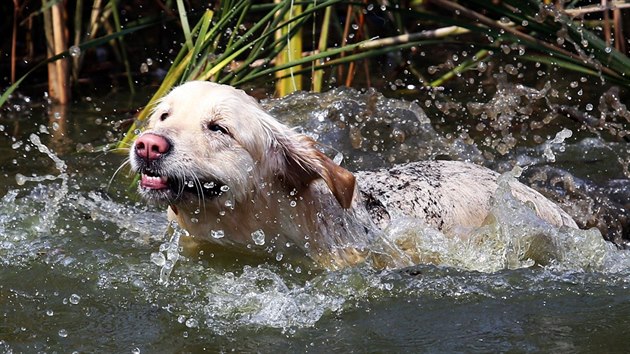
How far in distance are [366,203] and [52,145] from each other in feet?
9.41

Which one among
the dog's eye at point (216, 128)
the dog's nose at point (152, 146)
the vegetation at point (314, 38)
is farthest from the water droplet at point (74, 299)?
the vegetation at point (314, 38)

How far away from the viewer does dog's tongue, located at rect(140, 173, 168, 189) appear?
448 cm

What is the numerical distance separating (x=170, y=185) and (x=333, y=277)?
31.2 inches

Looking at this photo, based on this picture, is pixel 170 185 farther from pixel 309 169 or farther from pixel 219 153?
pixel 309 169

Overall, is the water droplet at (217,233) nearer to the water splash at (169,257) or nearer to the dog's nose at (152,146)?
the water splash at (169,257)

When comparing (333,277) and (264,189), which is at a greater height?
(264,189)

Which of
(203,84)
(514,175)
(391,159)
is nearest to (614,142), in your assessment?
(391,159)

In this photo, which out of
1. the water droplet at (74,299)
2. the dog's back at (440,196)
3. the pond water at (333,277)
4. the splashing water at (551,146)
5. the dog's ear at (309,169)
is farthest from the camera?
the splashing water at (551,146)

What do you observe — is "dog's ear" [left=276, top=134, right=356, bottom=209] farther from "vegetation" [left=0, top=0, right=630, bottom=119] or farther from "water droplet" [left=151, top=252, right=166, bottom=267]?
"vegetation" [left=0, top=0, right=630, bottom=119]

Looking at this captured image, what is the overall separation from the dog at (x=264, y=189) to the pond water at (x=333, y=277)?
0.14 meters

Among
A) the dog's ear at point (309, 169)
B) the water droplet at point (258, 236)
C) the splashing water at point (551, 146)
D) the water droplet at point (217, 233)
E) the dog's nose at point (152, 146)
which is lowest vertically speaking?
the splashing water at point (551, 146)

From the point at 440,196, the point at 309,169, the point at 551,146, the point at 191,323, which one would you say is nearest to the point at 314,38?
the point at 551,146

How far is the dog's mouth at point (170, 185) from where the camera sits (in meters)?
4.47

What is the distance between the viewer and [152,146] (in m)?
4.39
